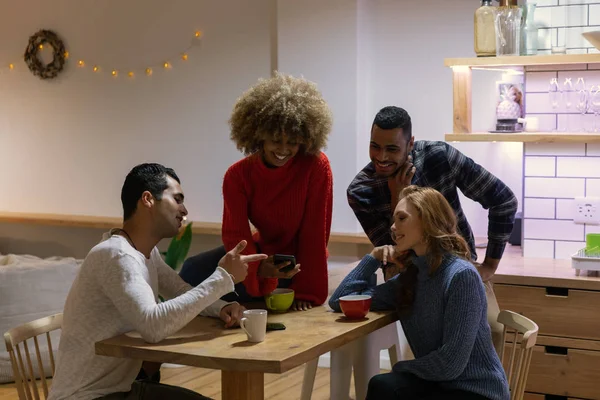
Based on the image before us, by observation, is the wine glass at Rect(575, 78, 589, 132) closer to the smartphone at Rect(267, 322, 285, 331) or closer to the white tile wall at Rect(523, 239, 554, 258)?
the white tile wall at Rect(523, 239, 554, 258)

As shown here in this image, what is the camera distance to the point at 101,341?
7.90ft

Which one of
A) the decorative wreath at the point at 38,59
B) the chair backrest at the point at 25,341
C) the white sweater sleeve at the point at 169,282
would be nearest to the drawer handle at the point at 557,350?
the white sweater sleeve at the point at 169,282

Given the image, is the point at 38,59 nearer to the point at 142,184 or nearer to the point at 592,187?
the point at 142,184

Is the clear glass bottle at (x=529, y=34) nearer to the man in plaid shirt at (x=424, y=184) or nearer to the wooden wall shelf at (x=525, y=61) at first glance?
the wooden wall shelf at (x=525, y=61)

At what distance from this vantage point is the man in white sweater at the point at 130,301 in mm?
2406

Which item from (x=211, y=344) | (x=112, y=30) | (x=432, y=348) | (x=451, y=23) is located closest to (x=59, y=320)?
(x=211, y=344)

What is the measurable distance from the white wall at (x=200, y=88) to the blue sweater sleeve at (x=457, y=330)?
1.85 meters

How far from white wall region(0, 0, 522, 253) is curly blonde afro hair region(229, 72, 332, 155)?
1.60m

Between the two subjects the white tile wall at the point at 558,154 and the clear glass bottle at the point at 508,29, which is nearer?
the clear glass bottle at the point at 508,29

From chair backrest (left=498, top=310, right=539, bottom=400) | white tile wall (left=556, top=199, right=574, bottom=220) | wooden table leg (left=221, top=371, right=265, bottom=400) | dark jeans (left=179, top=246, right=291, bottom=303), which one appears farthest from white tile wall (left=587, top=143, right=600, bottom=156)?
wooden table leg (left=221, top=371, right=265, bottom=400)

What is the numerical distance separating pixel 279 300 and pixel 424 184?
772 millimetres

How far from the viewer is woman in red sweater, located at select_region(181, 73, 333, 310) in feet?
9.17

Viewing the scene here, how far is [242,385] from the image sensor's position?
94.7 inches

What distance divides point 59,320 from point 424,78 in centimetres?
238
